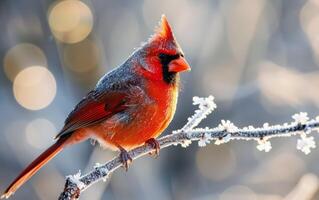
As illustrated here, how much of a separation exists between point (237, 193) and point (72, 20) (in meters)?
2.78

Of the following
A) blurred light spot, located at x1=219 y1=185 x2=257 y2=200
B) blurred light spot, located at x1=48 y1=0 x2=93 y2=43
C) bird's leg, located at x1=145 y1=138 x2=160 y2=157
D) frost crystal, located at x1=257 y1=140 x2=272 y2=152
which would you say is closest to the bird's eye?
bird's leg, located at x1=145 y1=138 x2=160 y2=157

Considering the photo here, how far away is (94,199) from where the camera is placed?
260 inches

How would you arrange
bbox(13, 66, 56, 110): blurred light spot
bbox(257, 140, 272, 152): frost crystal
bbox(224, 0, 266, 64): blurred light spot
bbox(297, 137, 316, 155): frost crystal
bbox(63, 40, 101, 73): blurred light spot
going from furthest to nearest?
bbox(63, 40, 101, 73): blurred light spot
bbox(224, 0, 266, 64): blurred light spot
bbox(13, 66, 56, 110): blurred light spot
bbox(257, 140, 272, 152): frost crystal
bbox(297, 137, 316, 155): frost crystal

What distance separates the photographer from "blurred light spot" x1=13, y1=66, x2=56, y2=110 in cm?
799

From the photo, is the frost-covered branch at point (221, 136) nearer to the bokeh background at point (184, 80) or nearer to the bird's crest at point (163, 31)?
the bird's crest at point (163, 31)

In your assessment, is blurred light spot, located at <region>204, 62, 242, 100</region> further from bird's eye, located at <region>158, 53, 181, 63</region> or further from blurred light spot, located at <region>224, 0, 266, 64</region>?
bird's eye, located at <region>158, 53, 181, 63</region>

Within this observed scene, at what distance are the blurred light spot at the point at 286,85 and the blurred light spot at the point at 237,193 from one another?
1078 mm

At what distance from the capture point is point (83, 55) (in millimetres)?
8516

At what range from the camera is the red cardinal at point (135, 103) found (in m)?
2.64

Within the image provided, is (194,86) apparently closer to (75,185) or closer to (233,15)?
(233,15)

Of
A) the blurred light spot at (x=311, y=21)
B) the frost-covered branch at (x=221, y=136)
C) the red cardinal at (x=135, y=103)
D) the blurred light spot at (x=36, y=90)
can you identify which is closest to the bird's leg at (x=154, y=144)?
the red cardinal at (x=135, y=103)

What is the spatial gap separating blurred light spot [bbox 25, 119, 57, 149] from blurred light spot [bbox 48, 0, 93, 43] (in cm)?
116

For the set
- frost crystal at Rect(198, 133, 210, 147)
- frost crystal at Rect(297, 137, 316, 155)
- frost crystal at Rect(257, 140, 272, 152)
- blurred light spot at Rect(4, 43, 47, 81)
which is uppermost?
blurred light spot at Rect(4, 43, 47, 81)

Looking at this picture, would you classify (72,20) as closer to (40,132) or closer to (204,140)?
(40,132)
